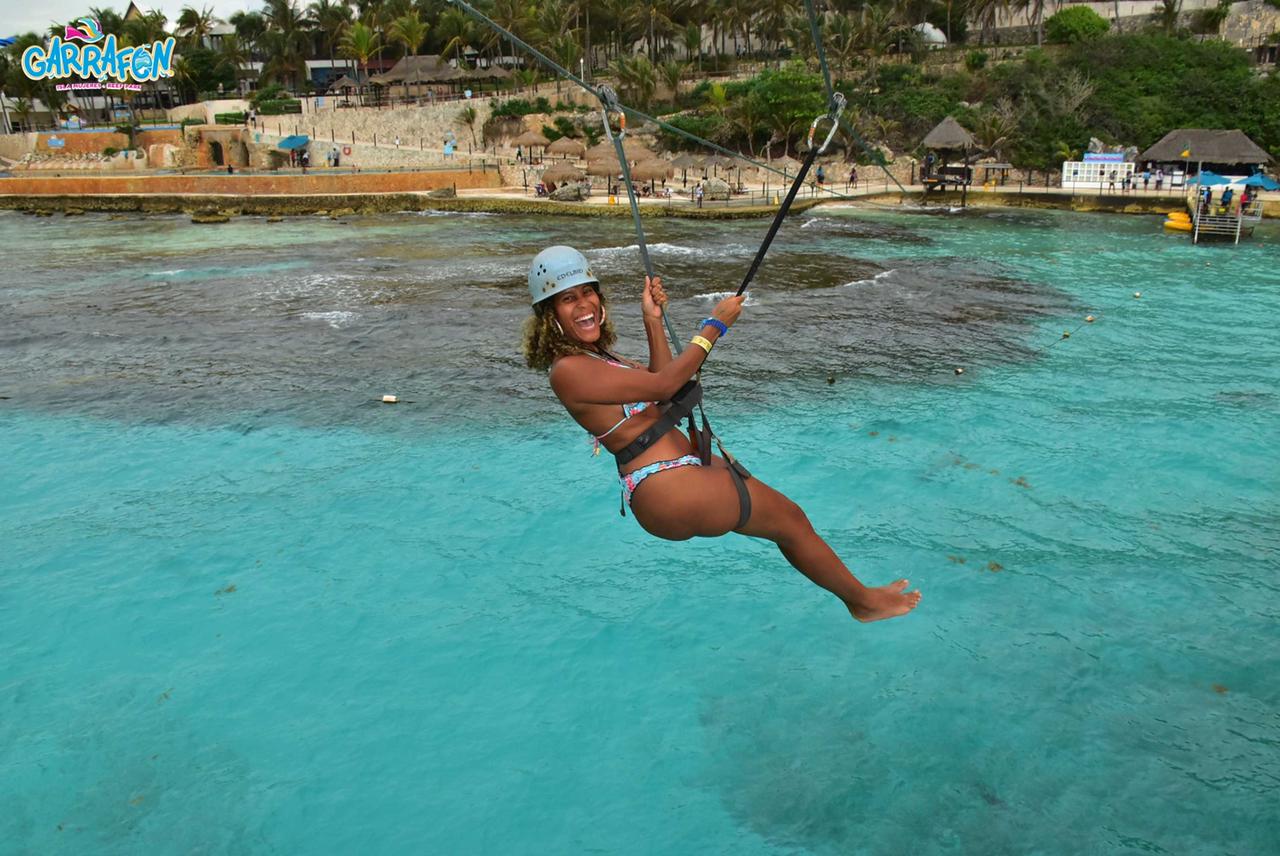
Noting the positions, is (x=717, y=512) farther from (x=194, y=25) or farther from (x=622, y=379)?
(x=194, y=25)

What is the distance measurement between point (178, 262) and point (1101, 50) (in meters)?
39.6

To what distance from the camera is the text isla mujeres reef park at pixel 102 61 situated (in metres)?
54.5

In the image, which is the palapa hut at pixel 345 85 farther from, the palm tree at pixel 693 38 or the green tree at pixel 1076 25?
the green tree at pixel 1076 25

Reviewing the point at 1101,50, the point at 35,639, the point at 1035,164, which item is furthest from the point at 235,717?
the point at 1101,50

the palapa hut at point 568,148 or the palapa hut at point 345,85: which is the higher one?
the palapa hut at point 345,85

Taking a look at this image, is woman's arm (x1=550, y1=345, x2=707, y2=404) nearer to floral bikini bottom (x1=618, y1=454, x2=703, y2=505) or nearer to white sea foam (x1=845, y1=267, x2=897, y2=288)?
floral bikini bottom (x1=618, y1=454, x2=703, y2=505)

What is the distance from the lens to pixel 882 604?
16.0 ft

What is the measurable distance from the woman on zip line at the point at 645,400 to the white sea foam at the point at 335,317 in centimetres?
1447

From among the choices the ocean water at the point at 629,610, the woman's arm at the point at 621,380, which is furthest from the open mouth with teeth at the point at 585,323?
the ocean water at the point at 629,610

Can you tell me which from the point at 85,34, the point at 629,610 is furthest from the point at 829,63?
the point at 629,610

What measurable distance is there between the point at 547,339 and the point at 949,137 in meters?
35.2

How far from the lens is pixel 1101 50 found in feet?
138

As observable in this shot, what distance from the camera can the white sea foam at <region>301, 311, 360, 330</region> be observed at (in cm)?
1758

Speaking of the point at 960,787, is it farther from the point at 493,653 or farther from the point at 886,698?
the point at 493,653
